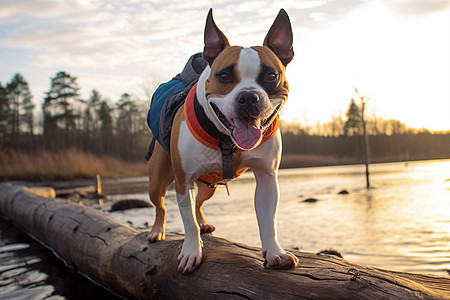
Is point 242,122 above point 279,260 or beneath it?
above

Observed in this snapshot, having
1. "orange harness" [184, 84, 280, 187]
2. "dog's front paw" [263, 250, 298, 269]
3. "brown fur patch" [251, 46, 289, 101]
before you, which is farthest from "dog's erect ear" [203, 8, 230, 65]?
"dog's front paw" [263, 250, 298, 269]

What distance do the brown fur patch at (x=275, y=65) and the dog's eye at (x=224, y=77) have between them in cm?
22

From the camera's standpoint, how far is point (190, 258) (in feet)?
9.63

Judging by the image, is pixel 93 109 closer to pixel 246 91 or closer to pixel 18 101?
pixel 18 101

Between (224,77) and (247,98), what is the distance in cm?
24

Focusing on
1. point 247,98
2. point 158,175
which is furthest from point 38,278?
point 247,98

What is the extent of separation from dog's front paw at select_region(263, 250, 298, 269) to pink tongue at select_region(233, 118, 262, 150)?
2.85 feet

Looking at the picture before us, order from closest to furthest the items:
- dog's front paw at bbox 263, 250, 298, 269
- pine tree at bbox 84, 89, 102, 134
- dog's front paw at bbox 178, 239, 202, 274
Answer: dog's front paw at bbox 263, 250, 298, 269, dog's front paw at bbox 178, 239, 202, 274, pine tree at bbox 84, 89, 102, 134

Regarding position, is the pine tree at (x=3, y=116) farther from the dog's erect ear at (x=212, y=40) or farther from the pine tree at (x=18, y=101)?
the dog's erect ear at (x=212, y=40)

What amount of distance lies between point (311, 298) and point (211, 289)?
0.77 m

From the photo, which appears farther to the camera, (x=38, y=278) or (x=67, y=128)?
(x=67, y=128)

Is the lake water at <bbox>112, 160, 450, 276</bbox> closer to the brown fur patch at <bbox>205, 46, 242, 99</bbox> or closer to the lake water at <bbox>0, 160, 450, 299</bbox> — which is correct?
the lake water at <bbox>0, 160, 450, 299</bbox>

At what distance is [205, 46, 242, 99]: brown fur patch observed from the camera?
231 cm

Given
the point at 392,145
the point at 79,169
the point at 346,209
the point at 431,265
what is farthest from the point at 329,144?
the point at 431,265
